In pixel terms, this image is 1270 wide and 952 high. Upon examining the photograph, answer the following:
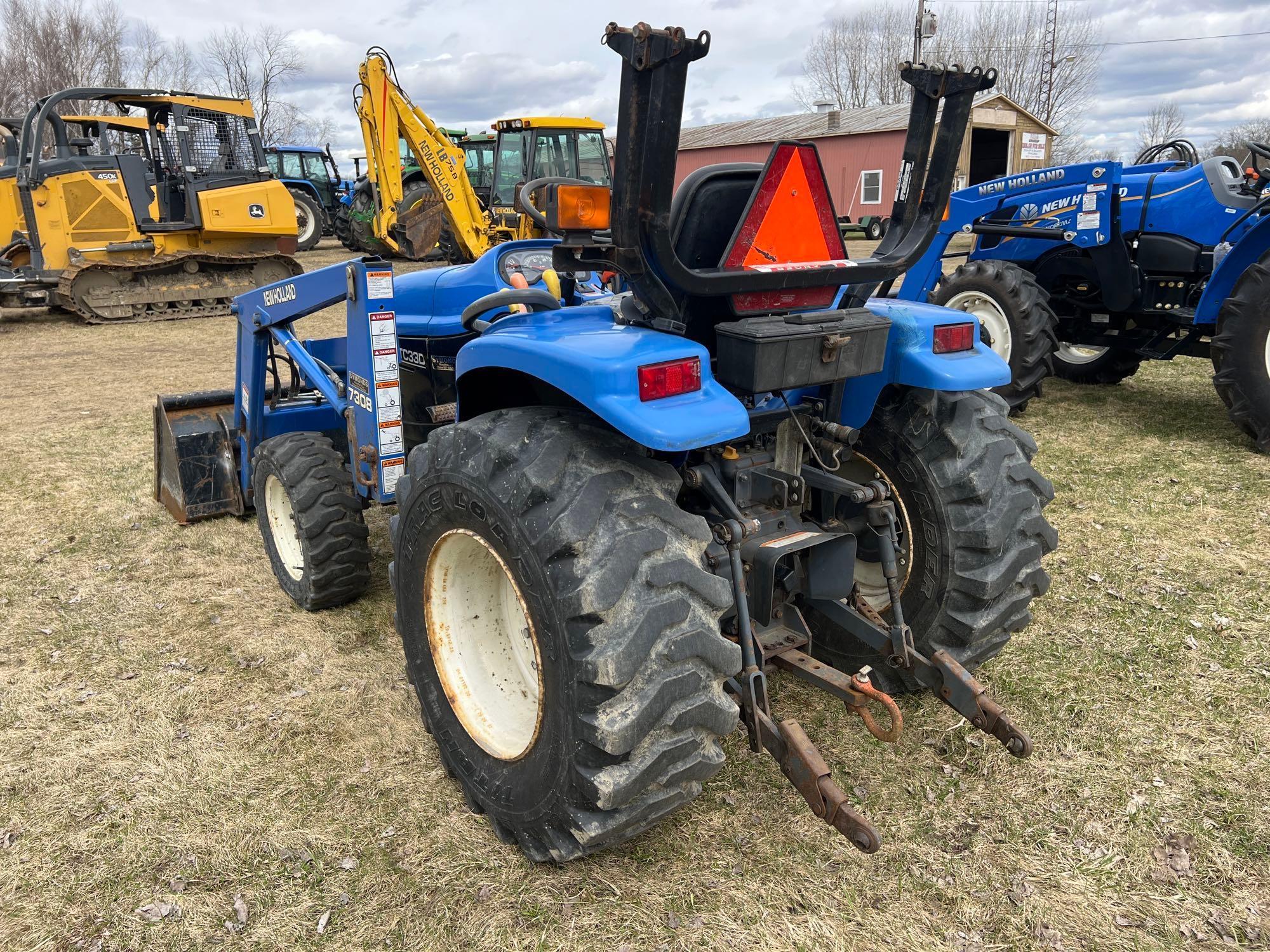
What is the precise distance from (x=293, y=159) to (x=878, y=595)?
2337cm

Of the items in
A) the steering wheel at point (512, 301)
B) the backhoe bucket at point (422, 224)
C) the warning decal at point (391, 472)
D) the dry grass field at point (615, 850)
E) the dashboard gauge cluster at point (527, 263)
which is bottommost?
the dry grass field at point (615, 850)

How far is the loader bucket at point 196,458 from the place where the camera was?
16.0ft

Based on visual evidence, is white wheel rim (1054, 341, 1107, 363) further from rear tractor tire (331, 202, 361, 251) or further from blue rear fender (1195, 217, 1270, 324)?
rear tractor tire (331, 202, 361, 251)

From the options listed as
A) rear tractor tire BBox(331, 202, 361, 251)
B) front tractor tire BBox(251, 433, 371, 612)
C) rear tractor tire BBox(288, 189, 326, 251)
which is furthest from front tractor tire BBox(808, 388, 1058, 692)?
rear tractor tire BBox(331, 202, 361, 251)

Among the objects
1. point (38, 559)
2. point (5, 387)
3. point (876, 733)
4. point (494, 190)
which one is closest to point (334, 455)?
point (38, 559)

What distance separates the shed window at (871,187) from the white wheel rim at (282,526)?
987 inches

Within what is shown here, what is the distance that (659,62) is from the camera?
1.90m

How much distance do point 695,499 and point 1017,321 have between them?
200 inches

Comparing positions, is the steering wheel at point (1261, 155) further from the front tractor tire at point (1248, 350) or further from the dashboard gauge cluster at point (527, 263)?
the dashboard gauge cluster at point (527, 263)

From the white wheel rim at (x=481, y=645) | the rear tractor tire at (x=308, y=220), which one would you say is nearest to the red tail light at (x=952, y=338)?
the white wheel rim at (x=481, y=645)

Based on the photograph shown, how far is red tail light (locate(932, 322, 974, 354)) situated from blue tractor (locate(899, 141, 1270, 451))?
13.6 feet

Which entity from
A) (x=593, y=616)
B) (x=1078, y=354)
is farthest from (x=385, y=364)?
(x=1078, y=354)

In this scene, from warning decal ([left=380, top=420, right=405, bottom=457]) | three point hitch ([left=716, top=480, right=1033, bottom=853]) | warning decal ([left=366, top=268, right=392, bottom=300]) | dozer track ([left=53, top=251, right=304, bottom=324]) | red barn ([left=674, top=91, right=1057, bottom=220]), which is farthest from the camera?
red barn ([left=674, top=91, right=1057, bottom=220])

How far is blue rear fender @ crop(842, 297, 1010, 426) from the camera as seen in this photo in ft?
8.72
